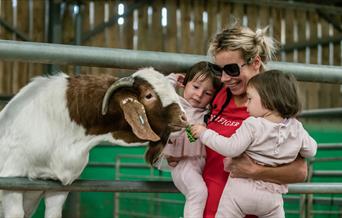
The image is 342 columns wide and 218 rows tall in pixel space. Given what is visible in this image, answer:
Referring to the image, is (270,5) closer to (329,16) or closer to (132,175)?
(329,16)

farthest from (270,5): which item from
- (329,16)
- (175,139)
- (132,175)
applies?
(175,139)

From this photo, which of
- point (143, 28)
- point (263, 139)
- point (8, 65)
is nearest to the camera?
point (263, 139)

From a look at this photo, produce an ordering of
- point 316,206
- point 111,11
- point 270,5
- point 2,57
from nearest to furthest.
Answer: point 2,57 → point 316,206 → point 111,11 → point 270,5

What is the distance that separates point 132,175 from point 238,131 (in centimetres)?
475

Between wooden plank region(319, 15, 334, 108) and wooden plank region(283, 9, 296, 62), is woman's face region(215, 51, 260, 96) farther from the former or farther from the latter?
wooden plank region(319, 15, 334, 108)

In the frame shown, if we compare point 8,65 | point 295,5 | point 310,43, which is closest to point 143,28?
point 8,65

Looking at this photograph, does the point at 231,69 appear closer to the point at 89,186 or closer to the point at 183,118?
the point at 183,118

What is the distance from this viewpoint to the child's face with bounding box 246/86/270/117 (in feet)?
5.91

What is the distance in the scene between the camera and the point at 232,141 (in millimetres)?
1773

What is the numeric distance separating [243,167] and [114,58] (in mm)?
490

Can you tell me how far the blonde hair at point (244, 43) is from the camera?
1.96 metres

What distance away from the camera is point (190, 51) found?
9742mm

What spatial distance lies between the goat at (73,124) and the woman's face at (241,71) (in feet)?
0.56

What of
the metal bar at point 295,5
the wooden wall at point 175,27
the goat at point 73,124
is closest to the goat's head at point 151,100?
the goat at point 73,124
